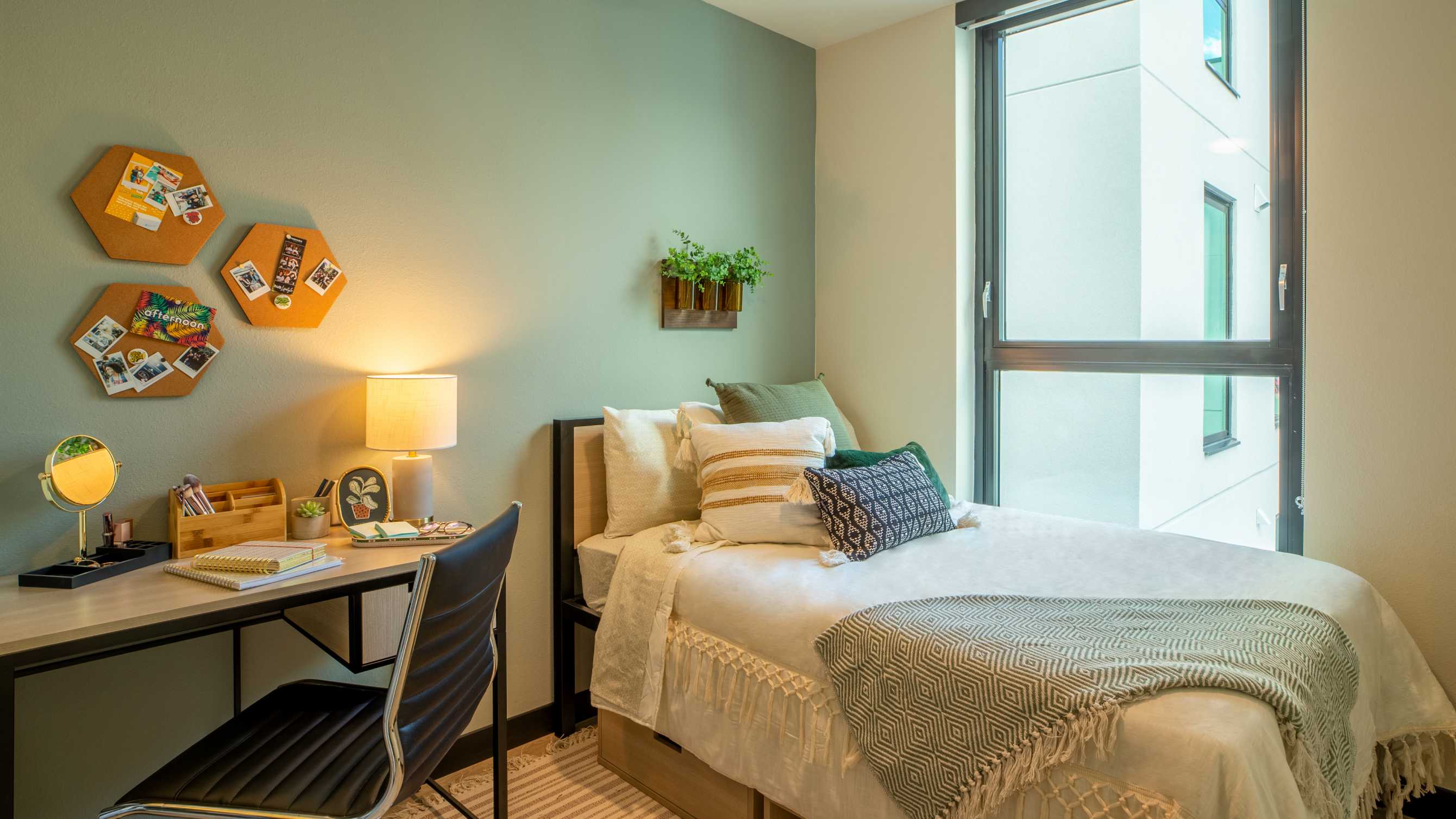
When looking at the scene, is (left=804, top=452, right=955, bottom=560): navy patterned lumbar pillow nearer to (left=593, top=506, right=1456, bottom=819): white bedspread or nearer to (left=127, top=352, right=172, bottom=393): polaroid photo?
(left=593, top=506, right=1456, bottom=819): white bedspread

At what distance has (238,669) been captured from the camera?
2.01 metres

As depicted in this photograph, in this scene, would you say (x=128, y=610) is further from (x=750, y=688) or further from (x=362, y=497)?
(x=750, y=688)

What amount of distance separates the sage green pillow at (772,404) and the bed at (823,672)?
562 mm

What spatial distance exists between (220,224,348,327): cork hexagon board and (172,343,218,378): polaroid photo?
0.13 m

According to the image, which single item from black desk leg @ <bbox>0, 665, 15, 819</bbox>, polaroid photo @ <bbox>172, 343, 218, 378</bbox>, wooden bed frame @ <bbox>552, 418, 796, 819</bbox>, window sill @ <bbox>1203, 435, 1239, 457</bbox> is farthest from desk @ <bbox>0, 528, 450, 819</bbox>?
window sill @ <bbox>1203, 435, 1239, 457</bbox>

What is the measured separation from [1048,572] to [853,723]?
739 millimetres

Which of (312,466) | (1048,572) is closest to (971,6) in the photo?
(1048,572)

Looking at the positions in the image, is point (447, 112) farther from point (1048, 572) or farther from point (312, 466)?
point (1048, 572)

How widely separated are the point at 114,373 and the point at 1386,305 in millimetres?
3271

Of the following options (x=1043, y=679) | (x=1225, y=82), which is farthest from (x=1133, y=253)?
(x=1043, y=679)

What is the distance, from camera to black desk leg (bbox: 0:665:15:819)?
3.99 ft

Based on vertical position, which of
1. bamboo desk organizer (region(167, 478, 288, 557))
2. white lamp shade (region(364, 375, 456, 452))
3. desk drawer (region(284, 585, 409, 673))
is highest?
white lamp shade (region(364, 375, 456, 452))

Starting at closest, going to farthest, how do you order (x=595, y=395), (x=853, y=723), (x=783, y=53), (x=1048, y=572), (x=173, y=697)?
1. (x=853, y=723)
2. (x=173, y=697)
3. (x=1048, y=572)
4. (x=595, y=395)
5. (x=783, y=53)

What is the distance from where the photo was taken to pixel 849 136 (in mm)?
3504
